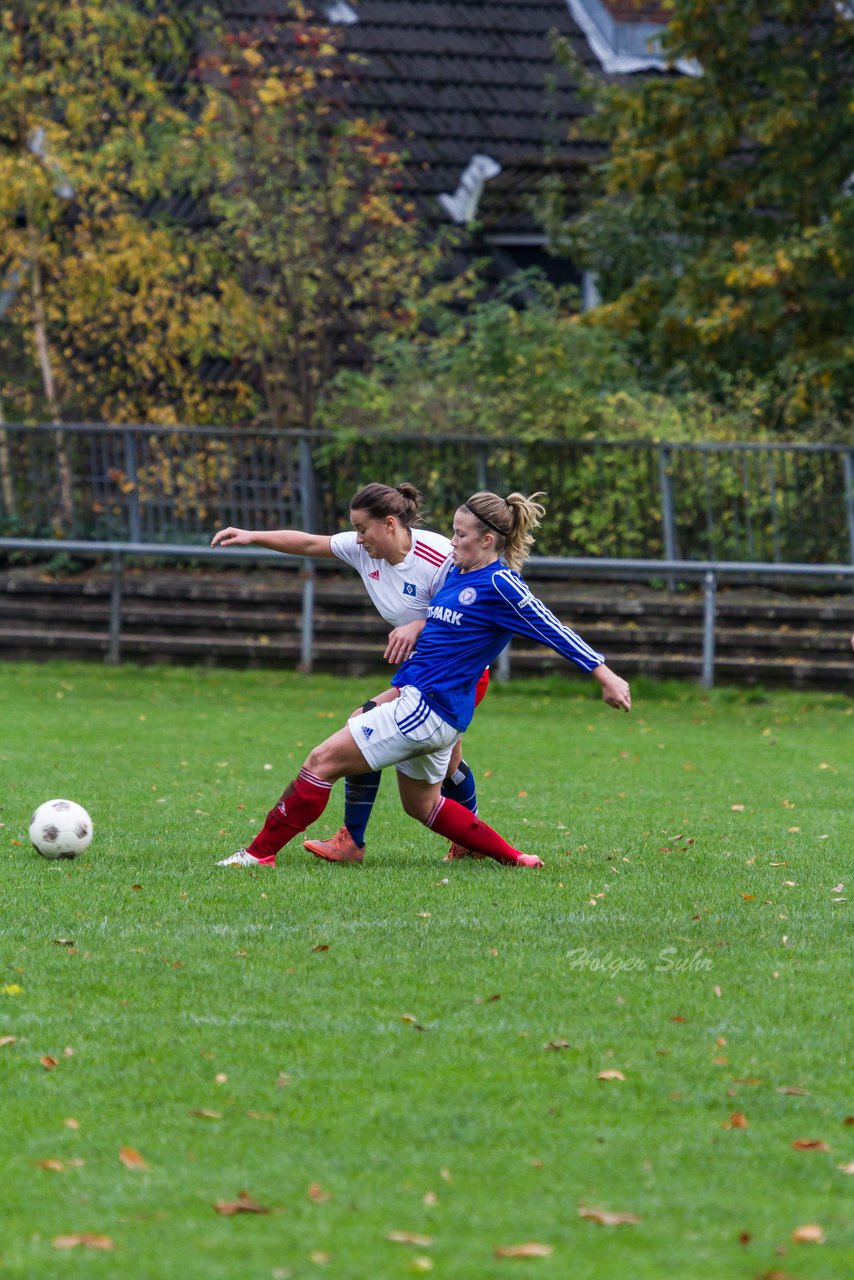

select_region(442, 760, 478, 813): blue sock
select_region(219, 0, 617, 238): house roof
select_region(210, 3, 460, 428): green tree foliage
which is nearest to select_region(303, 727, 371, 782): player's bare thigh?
select_region(442, 760, 478, 813): blue sock

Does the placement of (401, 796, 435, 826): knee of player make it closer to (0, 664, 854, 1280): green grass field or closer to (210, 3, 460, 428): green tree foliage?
(0, 664, 854, 1280): green grass field

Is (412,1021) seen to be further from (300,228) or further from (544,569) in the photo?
(300,228)

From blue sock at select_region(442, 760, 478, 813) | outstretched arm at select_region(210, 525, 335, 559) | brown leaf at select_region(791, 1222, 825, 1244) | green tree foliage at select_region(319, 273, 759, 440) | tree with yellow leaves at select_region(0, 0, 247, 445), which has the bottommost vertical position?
brown leaf at select_region(791, 1222, 825, 1244)

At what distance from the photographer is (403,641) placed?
7590 millimetres

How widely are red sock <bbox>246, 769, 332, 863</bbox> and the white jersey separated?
0.86 m

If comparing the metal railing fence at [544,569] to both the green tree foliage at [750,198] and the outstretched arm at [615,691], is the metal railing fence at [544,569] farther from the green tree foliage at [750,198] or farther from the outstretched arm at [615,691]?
the outstretched arm at [615,691]

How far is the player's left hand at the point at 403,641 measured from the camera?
7.56m

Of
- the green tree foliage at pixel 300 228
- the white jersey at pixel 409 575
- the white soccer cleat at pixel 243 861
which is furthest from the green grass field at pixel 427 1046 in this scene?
the green tree foliage at pixel 300 228

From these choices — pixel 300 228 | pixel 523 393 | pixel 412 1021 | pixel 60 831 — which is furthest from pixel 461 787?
→ pixel 300 228

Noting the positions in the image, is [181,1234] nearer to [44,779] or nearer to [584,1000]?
[584,1000]

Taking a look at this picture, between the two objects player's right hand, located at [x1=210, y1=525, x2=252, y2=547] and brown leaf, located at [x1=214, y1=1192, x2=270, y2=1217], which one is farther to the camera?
player's right hand, located at [x1=210, y1=525, x2=252, y2=547]

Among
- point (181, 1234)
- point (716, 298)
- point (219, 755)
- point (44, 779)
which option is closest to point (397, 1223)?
point (181, 1234)

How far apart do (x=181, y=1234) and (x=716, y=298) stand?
52.7 ft

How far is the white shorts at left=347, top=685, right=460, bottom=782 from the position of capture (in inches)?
289
